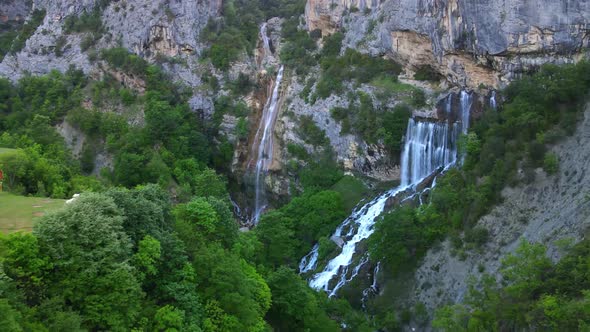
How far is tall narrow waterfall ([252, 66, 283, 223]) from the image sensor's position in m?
43.6

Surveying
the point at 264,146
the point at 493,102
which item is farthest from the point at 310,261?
the point at 493,102

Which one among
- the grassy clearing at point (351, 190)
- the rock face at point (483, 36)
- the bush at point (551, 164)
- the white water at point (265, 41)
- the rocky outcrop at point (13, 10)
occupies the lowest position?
the grassy clearing at point (351, 190)

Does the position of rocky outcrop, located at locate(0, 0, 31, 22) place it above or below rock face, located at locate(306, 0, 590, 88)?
above

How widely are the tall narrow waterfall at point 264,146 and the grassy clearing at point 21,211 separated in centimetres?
2314

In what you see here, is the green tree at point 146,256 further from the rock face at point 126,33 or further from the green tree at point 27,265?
the rock face at point 126,33

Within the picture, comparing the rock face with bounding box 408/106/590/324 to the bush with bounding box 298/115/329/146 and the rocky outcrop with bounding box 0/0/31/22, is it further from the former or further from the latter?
the rocky outcrop with bounding box 0/0/31/22

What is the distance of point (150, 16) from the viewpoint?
50.2 metres

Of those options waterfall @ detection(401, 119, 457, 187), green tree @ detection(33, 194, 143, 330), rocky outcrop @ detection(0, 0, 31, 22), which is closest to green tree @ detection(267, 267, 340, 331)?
green tree @ detection(33, 194, 143, 330)

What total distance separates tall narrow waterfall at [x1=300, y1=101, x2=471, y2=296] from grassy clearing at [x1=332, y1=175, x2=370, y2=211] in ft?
3.28

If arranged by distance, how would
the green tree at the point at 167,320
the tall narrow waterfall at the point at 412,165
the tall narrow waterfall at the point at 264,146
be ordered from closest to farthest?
the green tree at the point at 167,320
the tall narrow waterfall at the point at 412,165
the tall narrow waterfall at the point at 264,146

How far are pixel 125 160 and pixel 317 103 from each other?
561 inches

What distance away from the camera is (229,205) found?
28531 mm

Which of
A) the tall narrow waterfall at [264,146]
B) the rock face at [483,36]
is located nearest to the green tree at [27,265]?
the rock face at [483,36]

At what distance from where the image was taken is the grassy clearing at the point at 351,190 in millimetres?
36938
